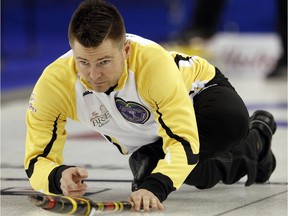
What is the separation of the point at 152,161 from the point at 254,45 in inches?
245

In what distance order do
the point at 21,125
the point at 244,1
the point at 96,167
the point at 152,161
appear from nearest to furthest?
1. the point at 152,161
2. the point at 96,167
3. the point at 21,125
4. the point at 244,1

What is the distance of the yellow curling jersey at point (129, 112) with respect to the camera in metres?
2.84

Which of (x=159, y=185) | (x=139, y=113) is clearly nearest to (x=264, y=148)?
(x=139, y=113)

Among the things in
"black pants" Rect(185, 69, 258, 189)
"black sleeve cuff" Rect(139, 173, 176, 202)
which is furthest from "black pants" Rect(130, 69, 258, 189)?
"black sleeve cuff" Rect(139, 173, 176, 202)

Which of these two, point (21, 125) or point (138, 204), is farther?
point (21, 125)

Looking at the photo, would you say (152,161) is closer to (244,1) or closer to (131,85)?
(131,85)

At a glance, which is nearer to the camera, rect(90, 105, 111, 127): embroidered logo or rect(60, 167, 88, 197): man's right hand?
rect(60, 167, 88, 197): man's right hand

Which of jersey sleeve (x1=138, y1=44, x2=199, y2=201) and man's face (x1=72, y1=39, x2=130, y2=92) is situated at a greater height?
man's face (x1=72, y1=39, x2=130, y2=92)

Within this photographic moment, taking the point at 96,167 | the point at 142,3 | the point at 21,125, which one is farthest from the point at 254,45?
the point at 96,167

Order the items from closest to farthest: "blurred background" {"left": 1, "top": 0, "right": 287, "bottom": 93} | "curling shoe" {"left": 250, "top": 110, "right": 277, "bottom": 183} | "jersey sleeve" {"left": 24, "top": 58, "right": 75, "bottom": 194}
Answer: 1. "jersey sleeve" {"left": 24, "top": 58, "right": 75, "bottom": 194}
2. "curling shoe" {"left": 250, "top": 110, "right": 277, "bottom": 183}
3. "blurred background" {"left": 1, "top": 0, "right": 287, "bottom": 93}

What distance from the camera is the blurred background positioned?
9.05 metres

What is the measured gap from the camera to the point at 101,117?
3082mm

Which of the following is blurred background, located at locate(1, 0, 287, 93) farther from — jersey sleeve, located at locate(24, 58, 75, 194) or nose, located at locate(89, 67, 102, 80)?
nose, located at locate(89, 67, 102, 80)

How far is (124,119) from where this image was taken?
3061 mm
